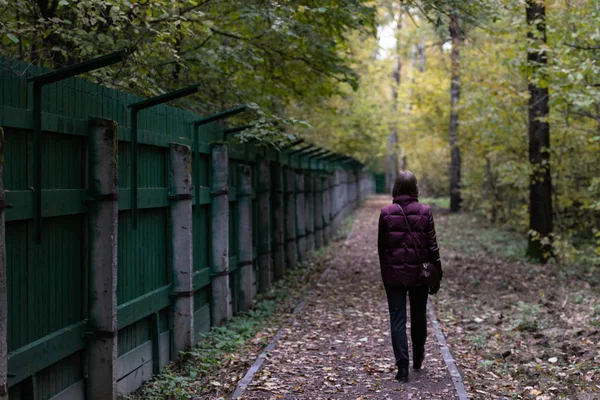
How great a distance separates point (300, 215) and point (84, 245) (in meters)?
11.1

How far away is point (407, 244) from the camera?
639cm

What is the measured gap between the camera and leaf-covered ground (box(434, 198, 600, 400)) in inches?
254

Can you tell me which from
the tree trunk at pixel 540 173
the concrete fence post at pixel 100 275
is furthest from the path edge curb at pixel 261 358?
the tree trunk at pixel 540 173

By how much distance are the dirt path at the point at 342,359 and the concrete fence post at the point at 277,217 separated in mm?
1218

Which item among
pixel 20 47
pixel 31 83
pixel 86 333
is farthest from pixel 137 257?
pixel 20 47

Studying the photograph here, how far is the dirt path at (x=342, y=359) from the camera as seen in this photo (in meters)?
6.24

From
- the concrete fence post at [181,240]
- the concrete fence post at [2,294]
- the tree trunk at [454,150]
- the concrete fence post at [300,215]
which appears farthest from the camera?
the tree trunk at [454,150]

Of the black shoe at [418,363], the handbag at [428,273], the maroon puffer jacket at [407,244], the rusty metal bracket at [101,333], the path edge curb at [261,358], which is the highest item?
the maroon puffer jacket at [407,244]

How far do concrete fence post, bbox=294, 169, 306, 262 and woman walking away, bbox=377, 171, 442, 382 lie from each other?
8766 mm

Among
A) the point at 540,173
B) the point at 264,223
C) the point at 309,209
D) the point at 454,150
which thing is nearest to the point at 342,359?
the point at 264,223

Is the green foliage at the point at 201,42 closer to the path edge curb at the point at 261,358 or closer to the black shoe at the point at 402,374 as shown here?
the path edge curb at the point at 261,358

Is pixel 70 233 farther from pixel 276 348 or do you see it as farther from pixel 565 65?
pixel 565 65

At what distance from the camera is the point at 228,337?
8.40 metres

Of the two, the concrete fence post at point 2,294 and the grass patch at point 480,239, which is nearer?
the concrete fence post at point 2,294
